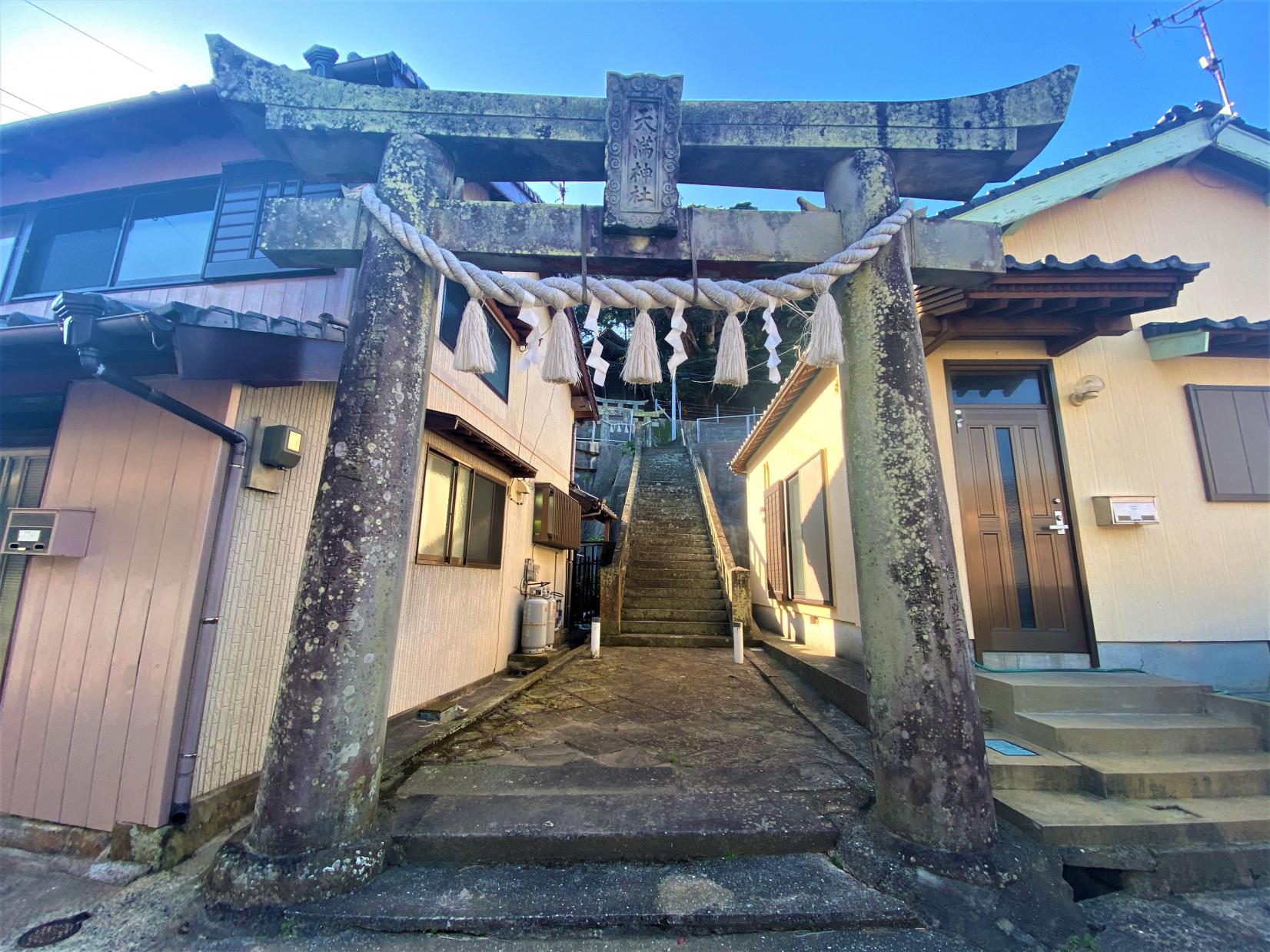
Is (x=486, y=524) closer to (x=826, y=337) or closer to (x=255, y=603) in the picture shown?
(x=255, y=603)

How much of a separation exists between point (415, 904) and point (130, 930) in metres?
1.42

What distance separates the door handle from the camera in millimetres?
4855

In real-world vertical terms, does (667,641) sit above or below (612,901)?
above

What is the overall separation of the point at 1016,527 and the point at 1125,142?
14.9 ft

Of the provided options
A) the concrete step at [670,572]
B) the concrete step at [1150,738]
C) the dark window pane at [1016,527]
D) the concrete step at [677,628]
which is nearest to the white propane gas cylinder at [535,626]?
the concrete step at [677,628]

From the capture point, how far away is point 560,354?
316 centimetres

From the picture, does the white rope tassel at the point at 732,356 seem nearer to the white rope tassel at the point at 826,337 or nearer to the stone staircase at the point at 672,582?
the white rope tassel at the point at 826,337

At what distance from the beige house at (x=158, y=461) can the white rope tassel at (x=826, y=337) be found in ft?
8.55

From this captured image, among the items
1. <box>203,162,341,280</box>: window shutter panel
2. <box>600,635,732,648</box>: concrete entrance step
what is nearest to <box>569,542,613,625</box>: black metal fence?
<box>600,635,732,648</box>: concrete entrance step

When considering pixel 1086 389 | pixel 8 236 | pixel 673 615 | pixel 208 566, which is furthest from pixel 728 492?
pixel 8 236

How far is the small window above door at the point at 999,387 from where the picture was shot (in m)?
5.20

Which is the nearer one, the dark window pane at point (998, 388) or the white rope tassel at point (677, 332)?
the white rope tassel at point (677, 332)

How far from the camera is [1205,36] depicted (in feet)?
20.1

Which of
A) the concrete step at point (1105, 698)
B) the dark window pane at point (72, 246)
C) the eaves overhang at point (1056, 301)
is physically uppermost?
the dark window pane at point (72, 246)
